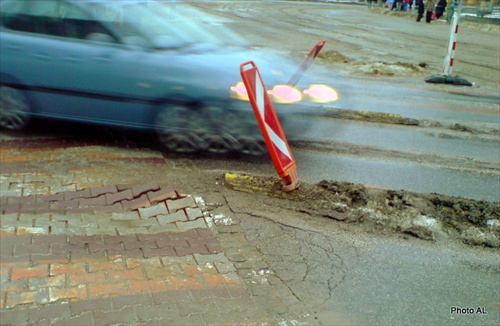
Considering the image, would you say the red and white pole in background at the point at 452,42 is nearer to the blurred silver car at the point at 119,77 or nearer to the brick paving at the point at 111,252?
the blurred silver car at the point at 119,77

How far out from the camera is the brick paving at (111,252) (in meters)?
3.61

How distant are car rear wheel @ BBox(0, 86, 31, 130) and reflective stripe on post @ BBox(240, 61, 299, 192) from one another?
2.71 meters

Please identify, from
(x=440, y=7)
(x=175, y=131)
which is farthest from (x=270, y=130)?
(x=440, y=7)

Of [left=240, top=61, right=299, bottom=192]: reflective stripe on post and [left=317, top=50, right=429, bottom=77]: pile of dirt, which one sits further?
[left=317, top=50, right=429, bottom=77]: pile of dirt

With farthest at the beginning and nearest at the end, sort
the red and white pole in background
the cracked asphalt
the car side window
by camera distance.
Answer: the red and white pole in background → the car side window → the cracked asphalt

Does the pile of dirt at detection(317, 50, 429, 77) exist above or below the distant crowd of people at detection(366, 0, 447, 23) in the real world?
below

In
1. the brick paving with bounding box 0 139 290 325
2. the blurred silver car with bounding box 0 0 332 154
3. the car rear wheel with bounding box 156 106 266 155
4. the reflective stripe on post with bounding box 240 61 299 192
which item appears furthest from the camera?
the car rear wheel with bounding box 156 106 266 155

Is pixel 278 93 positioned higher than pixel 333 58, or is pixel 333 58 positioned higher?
pixel 278 93

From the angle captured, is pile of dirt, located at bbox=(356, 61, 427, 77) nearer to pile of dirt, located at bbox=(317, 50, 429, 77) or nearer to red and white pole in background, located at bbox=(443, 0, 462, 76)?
pile of dirt, located at bbox=(317, 50, 429, 77)

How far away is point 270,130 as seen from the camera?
18.6 ft

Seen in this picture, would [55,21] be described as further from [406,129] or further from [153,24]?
[406,129]

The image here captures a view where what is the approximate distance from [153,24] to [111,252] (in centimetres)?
342

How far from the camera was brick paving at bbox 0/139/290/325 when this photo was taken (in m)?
3.61

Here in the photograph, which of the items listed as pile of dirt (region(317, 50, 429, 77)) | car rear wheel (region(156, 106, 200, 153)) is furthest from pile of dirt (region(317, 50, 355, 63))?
car rear wheel (region(156, 106, 200, 153))
